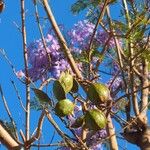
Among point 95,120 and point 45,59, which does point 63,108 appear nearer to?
point 95,120

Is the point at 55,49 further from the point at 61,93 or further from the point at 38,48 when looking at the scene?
the point at 61,93

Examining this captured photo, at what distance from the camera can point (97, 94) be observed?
61.7 inches

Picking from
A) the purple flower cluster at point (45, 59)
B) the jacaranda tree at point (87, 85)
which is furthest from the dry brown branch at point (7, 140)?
the purple flower cluster at point (45, 59)

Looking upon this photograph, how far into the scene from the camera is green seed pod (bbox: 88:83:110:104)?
157 cm

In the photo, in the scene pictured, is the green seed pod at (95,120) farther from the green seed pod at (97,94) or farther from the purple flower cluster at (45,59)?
the purple flower cluster at (45,59)

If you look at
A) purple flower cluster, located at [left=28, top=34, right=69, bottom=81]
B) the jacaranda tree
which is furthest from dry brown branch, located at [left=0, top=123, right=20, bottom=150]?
purple flower cluster, located at [left=28, top=34, right=69, bottom=81]

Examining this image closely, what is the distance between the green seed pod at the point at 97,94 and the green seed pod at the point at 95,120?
0.03 metres

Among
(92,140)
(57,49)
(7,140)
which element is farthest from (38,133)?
(57,49)

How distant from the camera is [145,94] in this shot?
3.43 meters

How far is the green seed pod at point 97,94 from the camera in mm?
1568

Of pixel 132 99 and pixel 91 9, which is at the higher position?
pixel 91 9

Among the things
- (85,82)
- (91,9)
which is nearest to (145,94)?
(91,9)

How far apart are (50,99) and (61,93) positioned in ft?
0.31

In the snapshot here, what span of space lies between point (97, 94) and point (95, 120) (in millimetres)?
87
